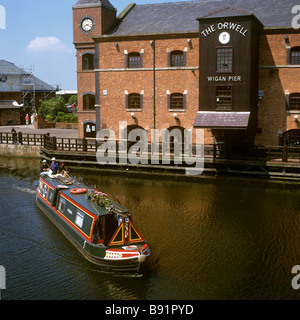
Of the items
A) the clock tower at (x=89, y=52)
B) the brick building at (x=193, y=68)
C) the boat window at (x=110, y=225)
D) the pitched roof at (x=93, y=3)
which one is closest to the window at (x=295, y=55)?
the brick building at (x=193, y=68)

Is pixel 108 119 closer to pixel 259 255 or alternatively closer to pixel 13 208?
pixel 13 208

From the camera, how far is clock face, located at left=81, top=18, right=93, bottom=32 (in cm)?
3453

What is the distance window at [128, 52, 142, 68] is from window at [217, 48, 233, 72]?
7120 millimetres

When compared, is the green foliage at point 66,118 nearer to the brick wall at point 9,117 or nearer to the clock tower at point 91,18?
the brick wall at point 9,117

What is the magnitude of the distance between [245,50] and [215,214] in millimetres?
12793

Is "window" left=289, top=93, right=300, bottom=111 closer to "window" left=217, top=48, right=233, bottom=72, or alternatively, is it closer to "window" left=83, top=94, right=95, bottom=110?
"window" left=217, top=48, right=233, bottom=72

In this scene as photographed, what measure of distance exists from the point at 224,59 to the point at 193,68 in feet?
10.7

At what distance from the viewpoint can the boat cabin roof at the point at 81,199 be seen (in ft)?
48.8

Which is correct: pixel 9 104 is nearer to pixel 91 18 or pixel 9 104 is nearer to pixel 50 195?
pixel 91 18

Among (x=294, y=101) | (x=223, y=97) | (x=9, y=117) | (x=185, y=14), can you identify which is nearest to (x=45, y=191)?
(x=223, y=97)

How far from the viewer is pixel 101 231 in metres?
14.6

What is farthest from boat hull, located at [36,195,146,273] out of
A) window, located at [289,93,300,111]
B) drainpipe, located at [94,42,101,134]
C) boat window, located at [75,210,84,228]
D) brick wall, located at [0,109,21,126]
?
brick wall, located at [0,109,21,126]

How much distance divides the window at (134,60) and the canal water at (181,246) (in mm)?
11452
